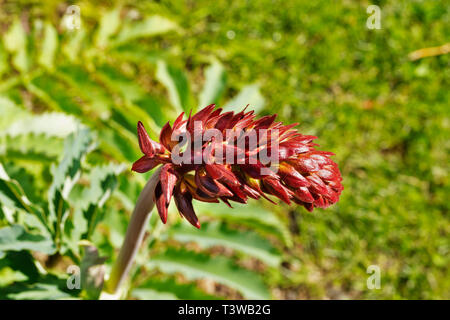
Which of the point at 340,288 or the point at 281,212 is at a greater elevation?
the point at 281,212

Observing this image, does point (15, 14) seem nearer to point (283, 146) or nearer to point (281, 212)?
point (281, 212)

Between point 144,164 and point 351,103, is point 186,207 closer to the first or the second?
point 144,164

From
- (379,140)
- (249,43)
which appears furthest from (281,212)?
(249,43)

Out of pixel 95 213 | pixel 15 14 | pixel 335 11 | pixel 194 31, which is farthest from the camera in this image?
pixel 335 11

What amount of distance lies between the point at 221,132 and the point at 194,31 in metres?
2.60

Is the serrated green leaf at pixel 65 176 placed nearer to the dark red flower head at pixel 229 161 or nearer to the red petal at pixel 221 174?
the dark red flower head at pixel 229 161

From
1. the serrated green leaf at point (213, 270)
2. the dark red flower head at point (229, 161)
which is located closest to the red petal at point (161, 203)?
the dark red flower head at point (229, 161)

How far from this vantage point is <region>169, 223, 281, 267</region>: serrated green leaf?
194cm

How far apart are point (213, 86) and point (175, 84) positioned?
192mm

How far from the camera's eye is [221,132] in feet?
3.26

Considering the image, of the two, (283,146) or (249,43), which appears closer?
(283,146)

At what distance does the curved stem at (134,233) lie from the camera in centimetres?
111

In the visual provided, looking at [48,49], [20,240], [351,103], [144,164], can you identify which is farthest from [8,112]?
[351,103]

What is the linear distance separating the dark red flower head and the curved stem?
0.08m
